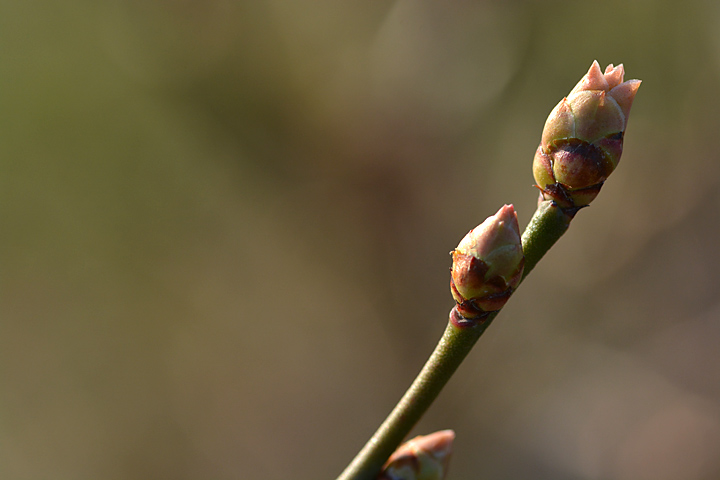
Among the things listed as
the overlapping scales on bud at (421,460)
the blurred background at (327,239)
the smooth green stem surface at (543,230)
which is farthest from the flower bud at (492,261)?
the blurred background at (327,239)

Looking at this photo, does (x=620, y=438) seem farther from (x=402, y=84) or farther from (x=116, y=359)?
(x=116, y=359)

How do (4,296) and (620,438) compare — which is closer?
(620,438)

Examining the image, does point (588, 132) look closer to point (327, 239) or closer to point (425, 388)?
point (425, 388)

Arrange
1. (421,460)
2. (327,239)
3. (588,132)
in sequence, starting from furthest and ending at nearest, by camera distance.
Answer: (327,239) → (421,460) → (588,132)

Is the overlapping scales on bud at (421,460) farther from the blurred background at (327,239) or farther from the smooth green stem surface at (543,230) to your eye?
the blurred background at (327,239)

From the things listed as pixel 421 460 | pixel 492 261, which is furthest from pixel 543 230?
pixel 421 460

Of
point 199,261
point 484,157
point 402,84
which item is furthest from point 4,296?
point 484,157
